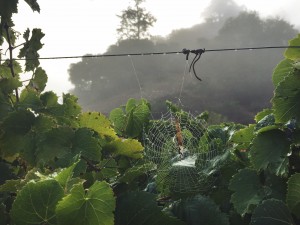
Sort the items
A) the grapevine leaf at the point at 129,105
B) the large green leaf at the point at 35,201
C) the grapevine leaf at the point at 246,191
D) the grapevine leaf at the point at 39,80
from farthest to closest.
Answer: the grapevine leaf at the point at 129,105 < the grapevine leaf at the point at 39,80 < the grapevine leaf at the point at 246,191 < the large green leaf at the point at 35,201

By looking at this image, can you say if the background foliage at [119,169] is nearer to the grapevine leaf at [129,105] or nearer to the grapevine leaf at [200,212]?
the grapevine leaf at [200,212]

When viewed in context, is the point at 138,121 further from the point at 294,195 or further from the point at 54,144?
the point at 294,195

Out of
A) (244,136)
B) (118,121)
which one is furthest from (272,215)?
(118,121)

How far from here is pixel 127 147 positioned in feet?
4.50

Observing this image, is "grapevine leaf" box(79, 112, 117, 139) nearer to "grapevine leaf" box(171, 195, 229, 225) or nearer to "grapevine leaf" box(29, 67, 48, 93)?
"grapevine leaf" box(29, 67, 48, 93)

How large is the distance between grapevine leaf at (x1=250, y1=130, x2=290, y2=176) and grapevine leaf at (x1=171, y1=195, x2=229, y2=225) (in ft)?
0.67

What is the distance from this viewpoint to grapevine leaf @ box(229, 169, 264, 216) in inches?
43.5

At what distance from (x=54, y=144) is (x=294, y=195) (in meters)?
0.79

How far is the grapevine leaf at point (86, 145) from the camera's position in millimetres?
1267

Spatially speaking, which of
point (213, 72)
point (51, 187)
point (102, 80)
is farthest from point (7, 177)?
point (102, 80)

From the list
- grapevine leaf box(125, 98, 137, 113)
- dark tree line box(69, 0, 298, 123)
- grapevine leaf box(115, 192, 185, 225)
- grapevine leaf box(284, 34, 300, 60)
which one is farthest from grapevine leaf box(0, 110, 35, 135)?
dark tree line box(69, 0, 298, 123)

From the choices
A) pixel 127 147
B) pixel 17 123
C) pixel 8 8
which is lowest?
pixel 127 147

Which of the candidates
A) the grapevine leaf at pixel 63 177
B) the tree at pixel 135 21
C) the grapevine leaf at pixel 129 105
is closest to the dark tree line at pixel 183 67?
the tree at pixel 135 21

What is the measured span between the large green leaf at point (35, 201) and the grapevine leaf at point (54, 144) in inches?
17.3
